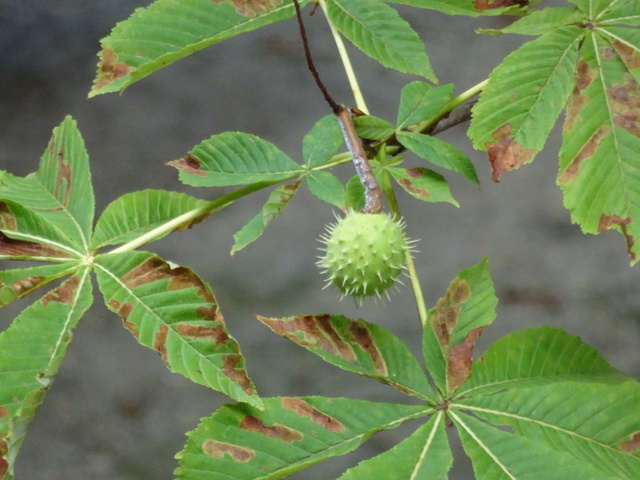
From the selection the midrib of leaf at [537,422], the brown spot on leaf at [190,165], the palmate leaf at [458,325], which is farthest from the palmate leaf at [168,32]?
the midrib of leaf at [537,422]

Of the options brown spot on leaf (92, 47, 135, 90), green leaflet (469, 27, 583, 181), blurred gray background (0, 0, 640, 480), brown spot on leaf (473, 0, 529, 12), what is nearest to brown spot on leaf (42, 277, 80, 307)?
brown spot on leaf (92, 47, 135, 90)

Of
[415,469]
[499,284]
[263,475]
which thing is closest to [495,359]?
[415,469]

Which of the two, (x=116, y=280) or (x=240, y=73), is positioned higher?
(x=240, y=73)

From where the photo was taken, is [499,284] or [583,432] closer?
[583,432]

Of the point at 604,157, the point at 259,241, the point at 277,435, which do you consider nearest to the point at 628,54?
the point at 604,157

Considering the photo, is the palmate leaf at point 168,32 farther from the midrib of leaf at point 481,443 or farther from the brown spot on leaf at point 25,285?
the midrib of leaf at point 481,443

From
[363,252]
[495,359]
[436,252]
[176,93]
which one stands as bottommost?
[495,359]

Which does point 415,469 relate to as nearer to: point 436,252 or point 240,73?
→ point 436,252
